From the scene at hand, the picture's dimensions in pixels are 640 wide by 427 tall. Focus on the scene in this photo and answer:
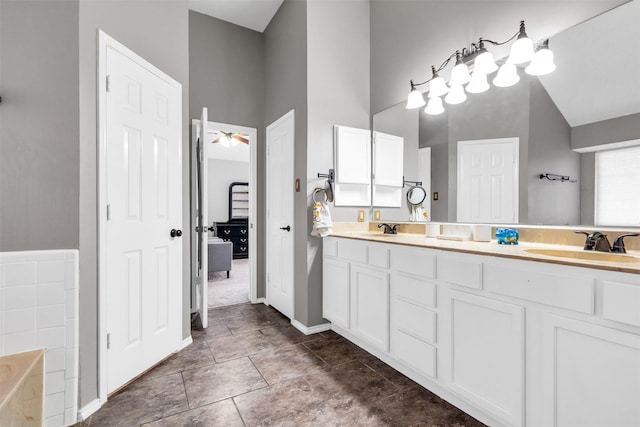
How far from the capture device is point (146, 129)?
6.68 feet

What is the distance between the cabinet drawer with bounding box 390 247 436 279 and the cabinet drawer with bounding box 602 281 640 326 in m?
0.73

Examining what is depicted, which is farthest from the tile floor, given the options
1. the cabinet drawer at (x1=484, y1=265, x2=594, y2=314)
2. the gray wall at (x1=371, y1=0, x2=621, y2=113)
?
the gray wall at (x1=371, y1=0, x2=621, y2=113)

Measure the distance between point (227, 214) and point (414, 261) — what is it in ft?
23.0

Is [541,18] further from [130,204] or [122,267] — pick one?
[122,267]

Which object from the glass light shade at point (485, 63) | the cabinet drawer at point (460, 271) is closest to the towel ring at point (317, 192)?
the cabinet drawer at point (460, 271)

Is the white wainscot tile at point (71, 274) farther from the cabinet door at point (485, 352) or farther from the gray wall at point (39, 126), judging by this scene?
the cabinet door at point (485, 352)

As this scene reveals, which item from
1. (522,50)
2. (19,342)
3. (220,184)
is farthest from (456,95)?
(220,184)

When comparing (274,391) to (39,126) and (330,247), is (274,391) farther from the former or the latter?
(39,126)

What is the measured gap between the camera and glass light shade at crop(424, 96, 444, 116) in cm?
240

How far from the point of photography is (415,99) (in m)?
2.50

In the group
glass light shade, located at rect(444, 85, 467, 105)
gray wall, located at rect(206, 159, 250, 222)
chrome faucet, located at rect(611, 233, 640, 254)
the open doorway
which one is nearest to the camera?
chrome faucet, located at rect(611, 233, 640, 254)

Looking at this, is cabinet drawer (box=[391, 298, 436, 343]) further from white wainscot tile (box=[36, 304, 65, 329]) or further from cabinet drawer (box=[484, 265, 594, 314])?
white wainscot tile (box=[36, 304, 65, 329])

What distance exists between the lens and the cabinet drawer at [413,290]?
5.62ft

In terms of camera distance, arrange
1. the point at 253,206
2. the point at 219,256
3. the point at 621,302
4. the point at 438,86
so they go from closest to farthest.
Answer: the point at 621,302 → the point at 438,86 → the point at 253,206 → the point at 219,256
